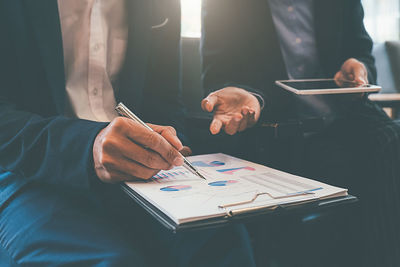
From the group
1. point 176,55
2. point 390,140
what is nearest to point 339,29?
point 390,140

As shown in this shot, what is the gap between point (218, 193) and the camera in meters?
0.49

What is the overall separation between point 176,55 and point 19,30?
503 millimetres

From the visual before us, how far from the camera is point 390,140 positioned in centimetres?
93

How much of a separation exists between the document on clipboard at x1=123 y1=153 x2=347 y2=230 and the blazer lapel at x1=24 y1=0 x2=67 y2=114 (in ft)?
1.11

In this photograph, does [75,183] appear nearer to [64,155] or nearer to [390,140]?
[64,155]

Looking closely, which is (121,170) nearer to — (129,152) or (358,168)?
(129,152)

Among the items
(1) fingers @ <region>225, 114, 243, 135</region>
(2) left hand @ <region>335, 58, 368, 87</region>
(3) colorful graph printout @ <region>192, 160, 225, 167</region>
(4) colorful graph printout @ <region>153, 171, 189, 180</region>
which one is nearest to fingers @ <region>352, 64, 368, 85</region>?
(2) left hand @ <region>335, 58, 368, 87</region>

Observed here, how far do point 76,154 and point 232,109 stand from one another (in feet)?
1.57

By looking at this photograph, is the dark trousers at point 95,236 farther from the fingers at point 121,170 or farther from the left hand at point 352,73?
the left hand at point 352,73

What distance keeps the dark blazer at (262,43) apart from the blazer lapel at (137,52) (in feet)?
1.25

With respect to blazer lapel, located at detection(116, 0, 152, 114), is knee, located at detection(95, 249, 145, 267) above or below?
below

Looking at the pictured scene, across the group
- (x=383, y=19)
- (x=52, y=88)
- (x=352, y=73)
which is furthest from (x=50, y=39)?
(x=383, y=19)

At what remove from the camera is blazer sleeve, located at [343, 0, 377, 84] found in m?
1.27

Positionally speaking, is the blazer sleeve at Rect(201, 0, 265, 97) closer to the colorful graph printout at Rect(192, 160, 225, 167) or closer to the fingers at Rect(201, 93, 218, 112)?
the fingers at Rect(201, 93, 218, 112)
